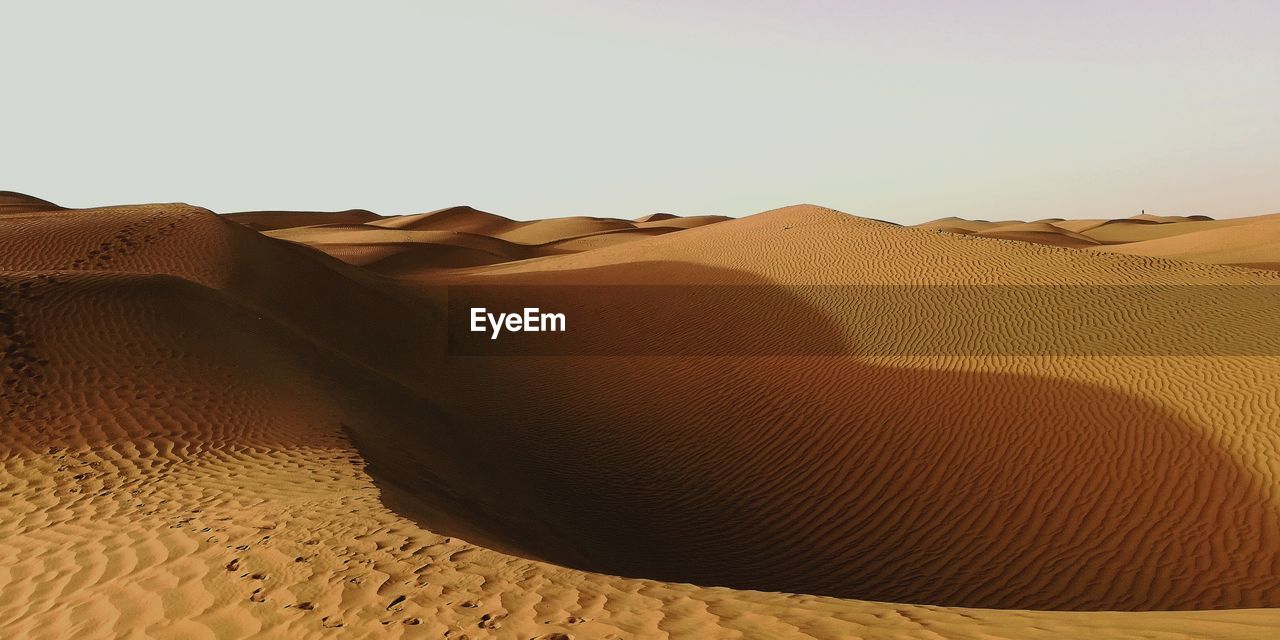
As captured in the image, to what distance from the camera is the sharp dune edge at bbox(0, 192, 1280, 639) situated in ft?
13.7

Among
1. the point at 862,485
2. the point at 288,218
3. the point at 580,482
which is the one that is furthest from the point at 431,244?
the point at 288,218

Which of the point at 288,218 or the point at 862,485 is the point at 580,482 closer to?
the point at 862,485

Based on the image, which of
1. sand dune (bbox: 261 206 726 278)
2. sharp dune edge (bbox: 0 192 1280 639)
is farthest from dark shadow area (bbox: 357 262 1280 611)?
sand dune (bbox: 261 206 726 278)

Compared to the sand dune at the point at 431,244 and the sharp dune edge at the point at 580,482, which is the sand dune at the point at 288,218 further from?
the sharp dune edge at the point at 580,482

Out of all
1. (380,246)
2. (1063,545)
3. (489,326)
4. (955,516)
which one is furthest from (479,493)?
(380,246)

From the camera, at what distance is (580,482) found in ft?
34.5

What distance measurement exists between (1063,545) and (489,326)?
48.4 feet

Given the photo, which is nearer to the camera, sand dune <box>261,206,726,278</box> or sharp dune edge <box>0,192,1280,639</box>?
sharp dune edge <box>0,192,1280,639</box>

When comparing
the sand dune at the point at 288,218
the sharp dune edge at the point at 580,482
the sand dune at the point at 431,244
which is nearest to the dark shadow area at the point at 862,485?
the sharp dune edge at the point at 580,482

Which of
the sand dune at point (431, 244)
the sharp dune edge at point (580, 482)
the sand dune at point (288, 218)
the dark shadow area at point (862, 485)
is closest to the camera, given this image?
the sharp dune edge at point (580, 482)

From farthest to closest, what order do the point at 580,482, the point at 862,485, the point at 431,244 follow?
the point at 431,244
the point at 580,482
the point at 862,485

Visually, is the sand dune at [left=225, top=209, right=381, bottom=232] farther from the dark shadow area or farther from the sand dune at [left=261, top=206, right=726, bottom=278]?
the dark shadow area

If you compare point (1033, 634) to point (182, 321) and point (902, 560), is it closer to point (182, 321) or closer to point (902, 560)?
point (902, 560)

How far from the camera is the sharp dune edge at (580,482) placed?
419 centimetres
